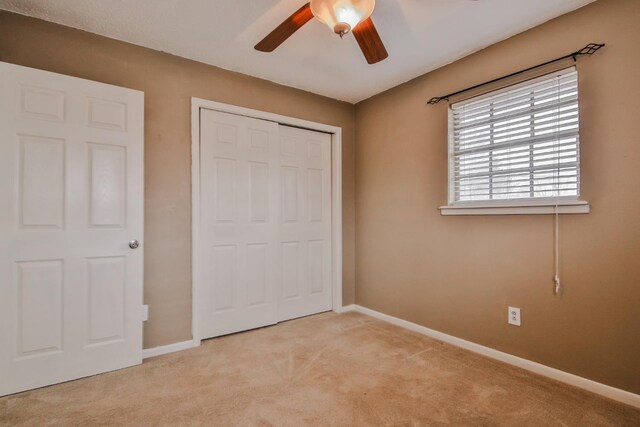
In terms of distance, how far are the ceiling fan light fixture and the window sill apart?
1625 mm

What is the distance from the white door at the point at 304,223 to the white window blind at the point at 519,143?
1356 mm

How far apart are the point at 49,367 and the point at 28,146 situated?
54.3 inches

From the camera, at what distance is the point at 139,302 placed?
2.28 metres

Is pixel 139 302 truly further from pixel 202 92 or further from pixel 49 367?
pixel 202 92

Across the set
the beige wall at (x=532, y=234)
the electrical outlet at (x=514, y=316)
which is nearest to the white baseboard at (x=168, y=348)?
the beige wall at (x=532, y=234)

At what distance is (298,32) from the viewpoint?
2242mm

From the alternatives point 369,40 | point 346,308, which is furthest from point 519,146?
point 346,308

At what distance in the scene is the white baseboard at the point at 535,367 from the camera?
183cm

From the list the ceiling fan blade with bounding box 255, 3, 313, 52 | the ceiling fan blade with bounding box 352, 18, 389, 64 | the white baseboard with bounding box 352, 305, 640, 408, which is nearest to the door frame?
the white baseboard with bounding box 352, 305, 640, 408

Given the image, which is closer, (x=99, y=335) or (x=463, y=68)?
(x=99, y=335)

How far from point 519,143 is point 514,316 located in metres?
1.23

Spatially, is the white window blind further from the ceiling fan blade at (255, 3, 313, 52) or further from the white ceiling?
the ceiling fan blade at (255, 3, 313, 52)

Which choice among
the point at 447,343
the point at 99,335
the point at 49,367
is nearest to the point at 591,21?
the point at 447,343

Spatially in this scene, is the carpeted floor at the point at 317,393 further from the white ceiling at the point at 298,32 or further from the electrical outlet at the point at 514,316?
the white ceiling at the point at 298,32
